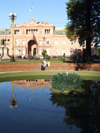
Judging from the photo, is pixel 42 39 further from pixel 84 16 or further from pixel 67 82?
pixel 67 82

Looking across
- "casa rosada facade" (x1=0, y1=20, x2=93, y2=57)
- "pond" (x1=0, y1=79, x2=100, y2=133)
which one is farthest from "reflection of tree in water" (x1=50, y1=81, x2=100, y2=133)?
"casa rosada facade" (x1=0, y1=20, x2=93, y2=57)

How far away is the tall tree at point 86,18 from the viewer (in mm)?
25922

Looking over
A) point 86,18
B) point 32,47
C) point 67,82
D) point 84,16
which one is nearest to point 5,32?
point 32,47

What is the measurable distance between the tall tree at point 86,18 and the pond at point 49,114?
18.0 meters

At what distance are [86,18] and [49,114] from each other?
72.6ft

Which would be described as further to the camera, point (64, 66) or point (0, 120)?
point (64, 66)

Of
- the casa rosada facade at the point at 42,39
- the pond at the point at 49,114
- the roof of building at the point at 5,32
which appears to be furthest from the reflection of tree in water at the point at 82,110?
the roof of building at the point at 5,32

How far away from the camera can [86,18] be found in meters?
25.9

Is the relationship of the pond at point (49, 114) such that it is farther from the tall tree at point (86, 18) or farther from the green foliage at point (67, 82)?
the tall tree at point (86, 18)

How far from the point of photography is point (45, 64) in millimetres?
23797

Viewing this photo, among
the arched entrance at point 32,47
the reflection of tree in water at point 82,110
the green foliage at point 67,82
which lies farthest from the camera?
the arched entrance at point 32,47

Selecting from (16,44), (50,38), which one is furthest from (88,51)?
(16,44)

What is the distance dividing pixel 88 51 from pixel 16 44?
136ft

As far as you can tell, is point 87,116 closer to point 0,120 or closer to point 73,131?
point 73,131
